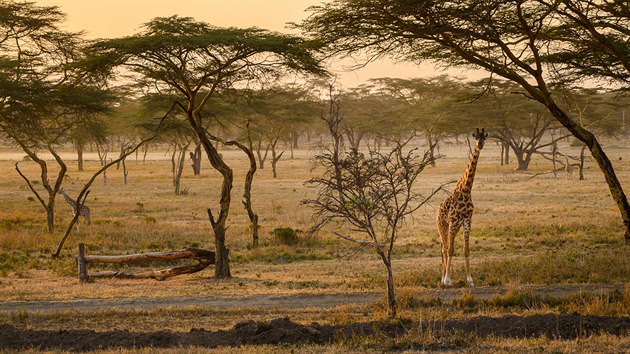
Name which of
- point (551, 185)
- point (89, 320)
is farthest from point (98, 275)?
point (551, 185)

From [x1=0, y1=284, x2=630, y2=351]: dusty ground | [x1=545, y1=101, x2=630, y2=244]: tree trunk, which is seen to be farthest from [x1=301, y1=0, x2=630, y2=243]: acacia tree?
[x1=0, y1=284, x2=630, y2=351]: dusty ground

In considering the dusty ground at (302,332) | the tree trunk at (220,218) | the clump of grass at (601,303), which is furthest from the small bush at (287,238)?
the dusty ground at (302,332)

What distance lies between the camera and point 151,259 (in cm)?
1694

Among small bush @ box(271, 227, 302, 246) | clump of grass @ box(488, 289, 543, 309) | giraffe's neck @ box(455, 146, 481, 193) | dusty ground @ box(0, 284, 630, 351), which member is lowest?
small bush @ box(271, 227, 302, 246)

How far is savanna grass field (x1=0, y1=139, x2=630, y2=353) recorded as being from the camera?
34.9ft

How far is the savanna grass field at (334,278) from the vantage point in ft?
34.9

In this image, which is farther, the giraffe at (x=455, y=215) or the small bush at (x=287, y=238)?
the small bush at (x=287, y=238)

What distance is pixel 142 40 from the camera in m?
19.0

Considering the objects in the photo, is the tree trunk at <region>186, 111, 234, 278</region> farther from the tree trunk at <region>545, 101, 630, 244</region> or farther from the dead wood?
the tree trunk at <region>545, 101, 630, 244</region>

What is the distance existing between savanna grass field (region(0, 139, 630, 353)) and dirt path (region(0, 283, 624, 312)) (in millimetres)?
48

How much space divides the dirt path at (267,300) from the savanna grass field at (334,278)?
0.05 m

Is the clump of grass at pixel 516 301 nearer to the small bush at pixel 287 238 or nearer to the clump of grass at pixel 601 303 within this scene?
the clump of grass at pixel 601 303

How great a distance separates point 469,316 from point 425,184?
3295 cm

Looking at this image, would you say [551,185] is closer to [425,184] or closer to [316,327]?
[425,184]
